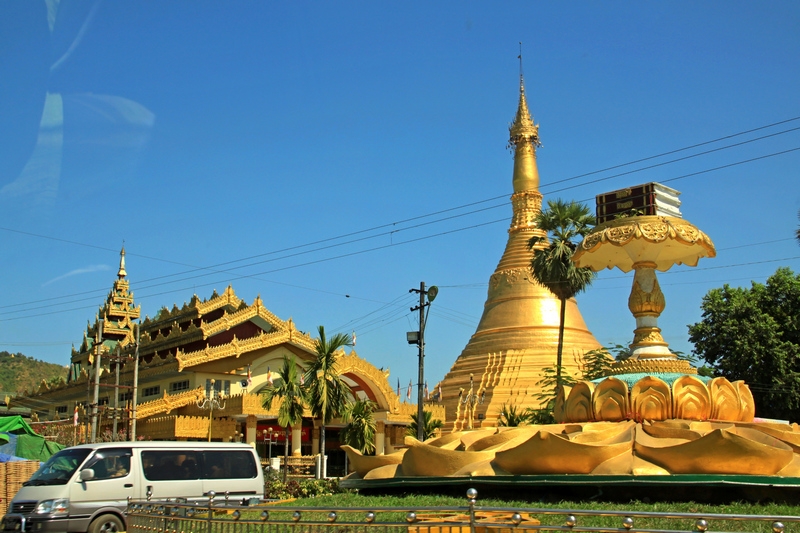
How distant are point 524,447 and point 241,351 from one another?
31.7 m

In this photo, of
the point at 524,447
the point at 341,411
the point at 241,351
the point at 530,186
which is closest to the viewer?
the point at 524,447

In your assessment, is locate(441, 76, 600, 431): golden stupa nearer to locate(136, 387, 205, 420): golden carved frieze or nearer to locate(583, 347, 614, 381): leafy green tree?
locate(583, 347, 614, 381): leafy green tree

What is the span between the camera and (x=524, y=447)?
13.5 meters

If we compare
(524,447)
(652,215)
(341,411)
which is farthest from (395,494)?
(341,411)

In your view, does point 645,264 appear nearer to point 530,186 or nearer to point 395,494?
point 395,494

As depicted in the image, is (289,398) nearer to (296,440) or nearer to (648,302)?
(296,440)

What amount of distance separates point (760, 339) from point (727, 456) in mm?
29514

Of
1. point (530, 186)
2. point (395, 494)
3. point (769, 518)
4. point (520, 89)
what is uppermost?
point (520, 89)

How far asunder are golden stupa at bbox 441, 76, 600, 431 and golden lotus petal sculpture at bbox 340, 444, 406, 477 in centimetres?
2877

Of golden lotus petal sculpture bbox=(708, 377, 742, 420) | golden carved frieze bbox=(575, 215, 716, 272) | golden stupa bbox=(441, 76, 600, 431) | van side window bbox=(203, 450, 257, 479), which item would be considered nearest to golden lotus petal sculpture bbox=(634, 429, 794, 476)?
golden lotus petal sculpture bbox=(708, 377, 742, 420)

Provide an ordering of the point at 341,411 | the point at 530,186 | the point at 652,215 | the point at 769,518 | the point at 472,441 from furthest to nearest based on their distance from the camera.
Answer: the point at 530,186
the point at 341,411
the point at 652,215
the point at 472,441
the point at 769,518

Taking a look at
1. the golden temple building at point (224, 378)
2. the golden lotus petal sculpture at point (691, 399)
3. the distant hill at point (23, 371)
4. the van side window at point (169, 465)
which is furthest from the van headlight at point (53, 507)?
the distant hill at point (23, 371)

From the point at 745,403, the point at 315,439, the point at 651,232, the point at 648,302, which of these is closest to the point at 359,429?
the point at 315,439

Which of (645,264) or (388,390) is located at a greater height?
(645,264)
